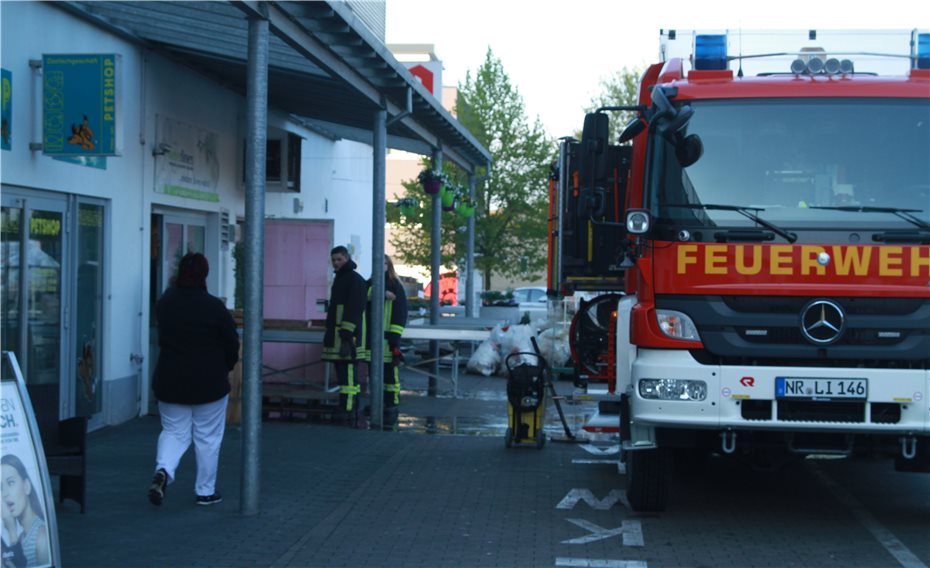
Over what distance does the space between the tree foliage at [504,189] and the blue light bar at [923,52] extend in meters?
27.5

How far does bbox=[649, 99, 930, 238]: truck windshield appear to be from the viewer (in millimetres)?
7426

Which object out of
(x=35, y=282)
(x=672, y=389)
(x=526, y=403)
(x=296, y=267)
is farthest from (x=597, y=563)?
(x=296, y=267)

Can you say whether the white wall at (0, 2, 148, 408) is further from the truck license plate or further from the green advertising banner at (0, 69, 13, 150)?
the truck license plate

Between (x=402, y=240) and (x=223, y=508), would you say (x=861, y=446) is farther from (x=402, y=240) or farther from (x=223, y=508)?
(x=402, y=240)

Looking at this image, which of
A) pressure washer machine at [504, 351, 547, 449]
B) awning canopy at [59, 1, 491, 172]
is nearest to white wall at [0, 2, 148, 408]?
awning canopy at [59, 1, 491, 172]

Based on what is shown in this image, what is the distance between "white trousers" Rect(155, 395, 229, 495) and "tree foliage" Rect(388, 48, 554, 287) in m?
27.3

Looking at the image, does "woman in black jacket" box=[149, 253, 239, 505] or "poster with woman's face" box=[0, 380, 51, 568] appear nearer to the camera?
"poster with woman's face" box=[0, 380, 51, 568]

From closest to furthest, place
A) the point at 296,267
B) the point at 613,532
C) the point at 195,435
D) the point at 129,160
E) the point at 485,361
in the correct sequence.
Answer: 1. the point at 613,532
2. the point at 195,435
3. the point at 129,160
4. the point at 296,267
5. the point at 485,361

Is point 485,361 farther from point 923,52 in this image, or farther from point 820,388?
point 820,388

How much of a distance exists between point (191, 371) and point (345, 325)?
4.57 m

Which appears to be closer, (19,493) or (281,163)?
(19,493)

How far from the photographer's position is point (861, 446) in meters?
7.55

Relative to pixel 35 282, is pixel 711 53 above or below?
above

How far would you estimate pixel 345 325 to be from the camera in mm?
12539
